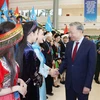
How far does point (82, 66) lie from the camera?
2412 millimetres

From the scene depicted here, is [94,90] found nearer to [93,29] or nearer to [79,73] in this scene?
[79,73]

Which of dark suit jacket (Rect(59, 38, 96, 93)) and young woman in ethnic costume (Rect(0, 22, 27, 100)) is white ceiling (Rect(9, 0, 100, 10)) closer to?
dark suit jacket (Rect(59, 38, 96, 93))

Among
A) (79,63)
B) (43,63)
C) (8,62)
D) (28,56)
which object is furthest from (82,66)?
(8,62)

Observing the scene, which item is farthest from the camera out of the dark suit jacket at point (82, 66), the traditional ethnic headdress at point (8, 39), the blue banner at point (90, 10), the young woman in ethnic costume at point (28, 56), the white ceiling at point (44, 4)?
the white ceiling at point (44, 4)

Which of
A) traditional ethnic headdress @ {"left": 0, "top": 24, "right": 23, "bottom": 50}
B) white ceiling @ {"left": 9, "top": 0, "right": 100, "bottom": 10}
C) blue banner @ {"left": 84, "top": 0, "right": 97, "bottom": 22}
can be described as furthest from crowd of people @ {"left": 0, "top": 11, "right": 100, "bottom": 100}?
white ceiling @ {"left": 9, "top": 0, "right": 100, "bottom": 10}

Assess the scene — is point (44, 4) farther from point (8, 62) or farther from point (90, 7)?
point (8, 62)

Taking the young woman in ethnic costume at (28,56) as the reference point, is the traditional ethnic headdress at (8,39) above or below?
above

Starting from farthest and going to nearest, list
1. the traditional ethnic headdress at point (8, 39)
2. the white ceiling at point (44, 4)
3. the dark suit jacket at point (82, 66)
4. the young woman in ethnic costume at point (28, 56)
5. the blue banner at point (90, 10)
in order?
the white ceiling at point (44, 4)
the blue banner at point (90, 10)
the dark suit jacket at point (82, 66)
the young woman in ethnic costume at point (28, 56)
the traditional ethnic headdress at point (8, 39)

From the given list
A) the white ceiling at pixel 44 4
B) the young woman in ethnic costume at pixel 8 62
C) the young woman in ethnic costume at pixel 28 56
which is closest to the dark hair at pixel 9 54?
the young woman in ethnic costume at pixel 8 62

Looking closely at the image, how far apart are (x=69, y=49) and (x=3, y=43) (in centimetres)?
125

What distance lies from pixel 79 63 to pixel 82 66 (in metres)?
0.05

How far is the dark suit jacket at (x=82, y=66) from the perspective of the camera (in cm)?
235

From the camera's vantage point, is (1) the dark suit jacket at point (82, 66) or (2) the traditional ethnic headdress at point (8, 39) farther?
(1) the dark suit jacket at point (82, 66)

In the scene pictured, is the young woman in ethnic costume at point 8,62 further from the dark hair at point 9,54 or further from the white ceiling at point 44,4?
the white ceiling at point 44,4
